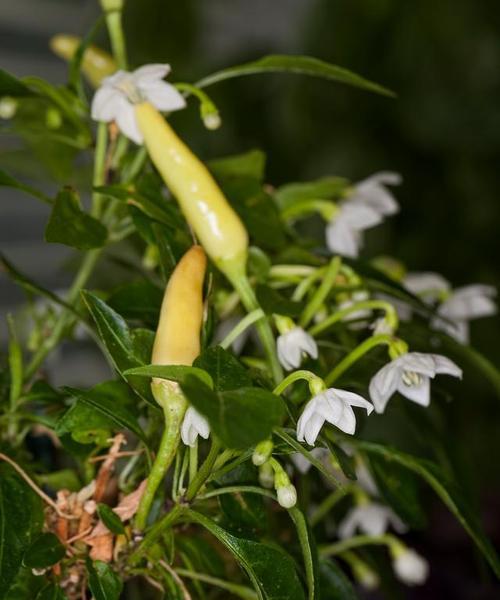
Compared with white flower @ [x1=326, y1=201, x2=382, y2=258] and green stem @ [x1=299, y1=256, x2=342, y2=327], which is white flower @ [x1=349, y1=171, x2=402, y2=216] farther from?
green stem @ [x1=299, y1=256, x2=342, y2=327]

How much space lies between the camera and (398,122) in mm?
1693

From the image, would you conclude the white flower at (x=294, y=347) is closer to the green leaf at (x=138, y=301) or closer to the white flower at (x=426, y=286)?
the green leaf at (x=138, y=301)

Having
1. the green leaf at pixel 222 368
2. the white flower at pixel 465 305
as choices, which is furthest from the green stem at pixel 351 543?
the green leaf at pixel 222 368

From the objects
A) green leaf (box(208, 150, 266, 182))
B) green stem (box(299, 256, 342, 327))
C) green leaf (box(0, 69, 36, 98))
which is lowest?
green stem (box(299, 256, 342, 327))

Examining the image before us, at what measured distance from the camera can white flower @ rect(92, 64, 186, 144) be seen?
0.50 meters

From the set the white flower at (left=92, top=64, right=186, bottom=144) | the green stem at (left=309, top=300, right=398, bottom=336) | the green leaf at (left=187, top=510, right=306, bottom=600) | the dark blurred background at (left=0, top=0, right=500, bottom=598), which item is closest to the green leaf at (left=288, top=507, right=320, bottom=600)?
the green leaf at (left=187, top=510, right=306, bottom=600)

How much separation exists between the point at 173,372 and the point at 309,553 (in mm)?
101

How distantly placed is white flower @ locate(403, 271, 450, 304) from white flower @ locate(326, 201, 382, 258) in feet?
0.18

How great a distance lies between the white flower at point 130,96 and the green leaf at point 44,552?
0.20 meters

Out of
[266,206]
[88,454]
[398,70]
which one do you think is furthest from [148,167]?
[398,70]

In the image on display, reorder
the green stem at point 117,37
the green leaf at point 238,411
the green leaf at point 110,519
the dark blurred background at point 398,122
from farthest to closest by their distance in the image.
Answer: the dark blurred background at point 398,122 → the green stem at point 117,37 → the green leaf at point 110,519 → the green leaf at point 238,411

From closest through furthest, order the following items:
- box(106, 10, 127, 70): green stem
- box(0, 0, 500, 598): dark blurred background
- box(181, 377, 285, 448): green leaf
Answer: box(181, 377, 285, 448): green leaf
box(106, 10, 127, 70): green stem
box(0, 0, 500, 598): dark blurred background

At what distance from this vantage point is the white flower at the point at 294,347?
18.1 inches

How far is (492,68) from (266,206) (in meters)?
1.26
